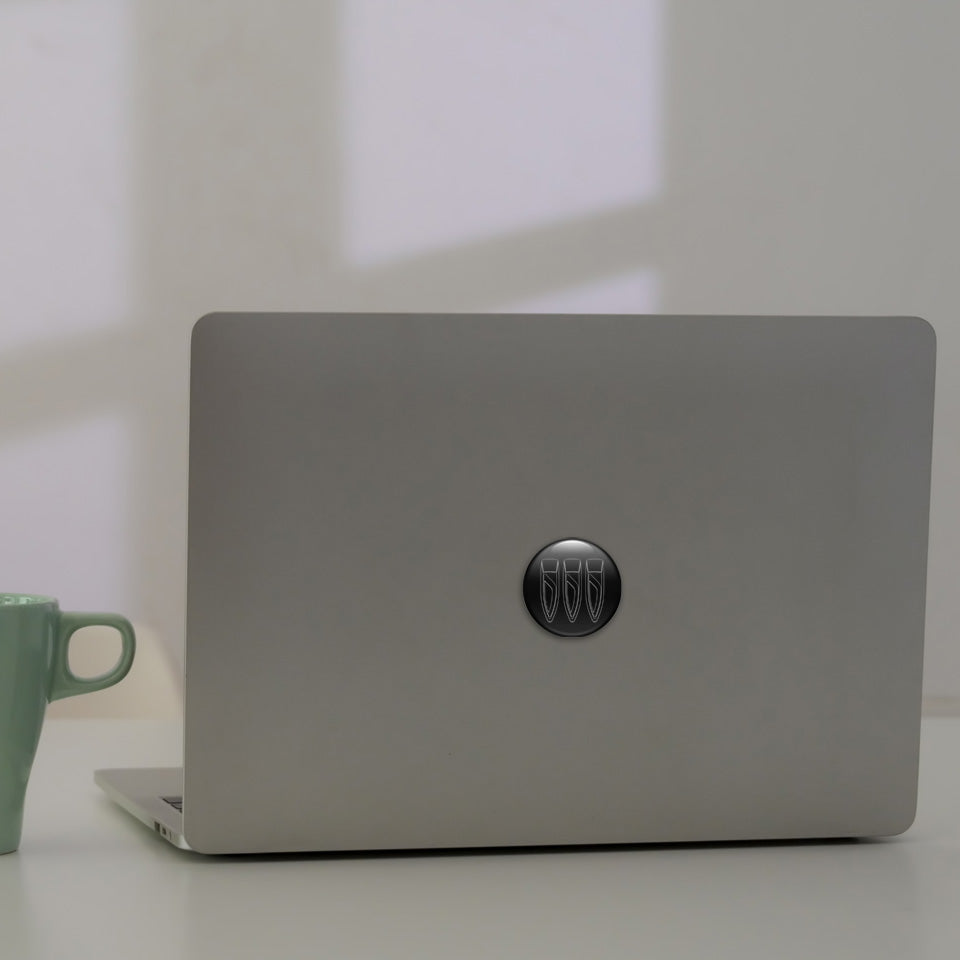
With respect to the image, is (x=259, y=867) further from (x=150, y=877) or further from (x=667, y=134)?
(x=667, y=134)

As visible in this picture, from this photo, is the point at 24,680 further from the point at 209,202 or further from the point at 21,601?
the point at 209,202

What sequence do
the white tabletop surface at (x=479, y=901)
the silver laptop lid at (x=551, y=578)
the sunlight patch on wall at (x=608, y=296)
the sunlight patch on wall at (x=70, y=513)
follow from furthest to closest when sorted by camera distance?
the sunlight patch on wall at (x=608, y=296), the sunlight patch on wall at (x=70, y=513), the silver laptop lid at (x=551, y=578), the white tabletop surface at (x=479, y=901)

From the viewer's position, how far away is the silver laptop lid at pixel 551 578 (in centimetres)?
59

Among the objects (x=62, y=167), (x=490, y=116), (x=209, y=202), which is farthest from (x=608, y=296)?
(x=62, y=167)

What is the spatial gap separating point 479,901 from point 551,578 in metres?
0.15

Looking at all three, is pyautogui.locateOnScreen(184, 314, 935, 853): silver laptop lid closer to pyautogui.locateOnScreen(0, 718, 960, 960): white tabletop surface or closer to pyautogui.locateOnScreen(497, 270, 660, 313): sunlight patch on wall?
pyautogui.locateOnScreen(0, 718, 960, 960): white tabletop surface

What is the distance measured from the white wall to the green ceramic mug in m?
1.84

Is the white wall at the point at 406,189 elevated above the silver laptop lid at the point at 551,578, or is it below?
above

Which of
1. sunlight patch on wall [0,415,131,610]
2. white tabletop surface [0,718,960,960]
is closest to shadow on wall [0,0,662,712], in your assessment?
sunlight patch on wall [0,415,131,610]

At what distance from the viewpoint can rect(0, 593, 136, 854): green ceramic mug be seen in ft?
1.89

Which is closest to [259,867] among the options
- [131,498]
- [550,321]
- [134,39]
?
[550,321]

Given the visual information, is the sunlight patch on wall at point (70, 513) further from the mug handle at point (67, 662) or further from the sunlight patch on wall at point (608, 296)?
the mug handle at point (67, 662)

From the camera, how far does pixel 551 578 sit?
613 mm

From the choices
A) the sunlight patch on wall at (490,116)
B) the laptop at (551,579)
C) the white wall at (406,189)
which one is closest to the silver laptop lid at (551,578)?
the laptop at (551,579)
